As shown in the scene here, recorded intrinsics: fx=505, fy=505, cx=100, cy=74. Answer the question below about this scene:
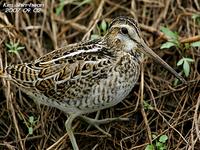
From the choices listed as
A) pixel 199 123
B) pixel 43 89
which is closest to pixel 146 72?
pixel 199 123

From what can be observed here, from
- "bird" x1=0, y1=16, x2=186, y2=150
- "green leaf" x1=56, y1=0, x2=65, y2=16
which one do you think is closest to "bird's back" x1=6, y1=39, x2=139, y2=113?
"bird" x1=0, y1=16, x2=186, y2=150

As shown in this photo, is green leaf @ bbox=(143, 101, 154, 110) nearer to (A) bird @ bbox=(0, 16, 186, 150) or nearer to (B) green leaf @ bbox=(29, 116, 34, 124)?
(A) bird @ bbox=(0, 16, 186, 150)

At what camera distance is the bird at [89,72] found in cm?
309

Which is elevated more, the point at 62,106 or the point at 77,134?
the point at 62,106

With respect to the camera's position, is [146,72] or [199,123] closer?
[199,123]

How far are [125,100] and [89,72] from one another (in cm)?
60

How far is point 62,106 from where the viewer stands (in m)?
3.19

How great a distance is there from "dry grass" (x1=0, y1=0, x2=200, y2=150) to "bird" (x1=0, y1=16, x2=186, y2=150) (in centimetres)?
31

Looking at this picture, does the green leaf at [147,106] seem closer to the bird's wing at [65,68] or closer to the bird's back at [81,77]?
the bird's back at [81,77]

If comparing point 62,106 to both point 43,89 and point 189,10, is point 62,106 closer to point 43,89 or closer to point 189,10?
point 43,89

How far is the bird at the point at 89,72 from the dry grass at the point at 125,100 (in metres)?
0.31

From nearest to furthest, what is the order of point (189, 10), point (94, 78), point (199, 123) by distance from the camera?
point (94, 78)
point (199, 123)
point (189, 10)

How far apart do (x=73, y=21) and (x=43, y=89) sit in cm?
108

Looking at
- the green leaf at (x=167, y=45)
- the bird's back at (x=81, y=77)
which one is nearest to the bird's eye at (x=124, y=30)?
the bird's back at (x=81, y=77)
